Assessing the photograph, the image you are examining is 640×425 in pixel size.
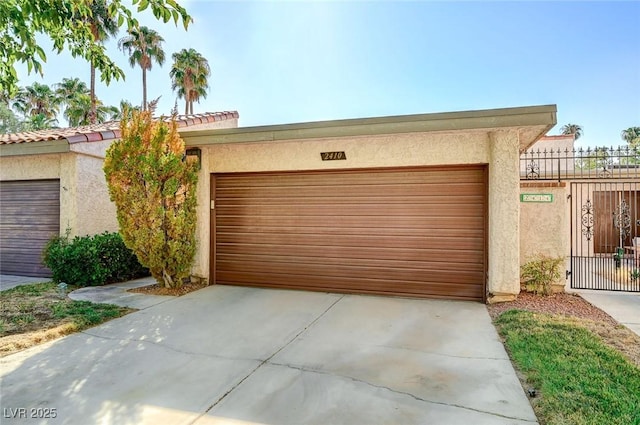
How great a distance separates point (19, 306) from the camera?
5.90 m

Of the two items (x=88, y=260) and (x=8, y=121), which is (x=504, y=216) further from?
(x=8, y=121)

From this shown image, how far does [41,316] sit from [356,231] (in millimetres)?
5398

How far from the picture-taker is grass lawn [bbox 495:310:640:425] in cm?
271

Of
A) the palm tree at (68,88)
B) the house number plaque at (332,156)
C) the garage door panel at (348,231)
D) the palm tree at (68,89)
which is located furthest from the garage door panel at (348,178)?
the palm tree at (68,88)

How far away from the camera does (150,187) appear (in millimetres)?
6582

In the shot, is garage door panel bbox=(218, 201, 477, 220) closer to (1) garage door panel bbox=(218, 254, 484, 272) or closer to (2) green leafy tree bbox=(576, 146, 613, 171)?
(1) garage door panel bbox=(218, 254, 484, 272)

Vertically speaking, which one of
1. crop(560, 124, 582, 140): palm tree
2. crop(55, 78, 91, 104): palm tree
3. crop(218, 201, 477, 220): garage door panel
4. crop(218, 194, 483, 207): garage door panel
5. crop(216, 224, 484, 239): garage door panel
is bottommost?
crop(216, 224, 484, 239): garage door panel

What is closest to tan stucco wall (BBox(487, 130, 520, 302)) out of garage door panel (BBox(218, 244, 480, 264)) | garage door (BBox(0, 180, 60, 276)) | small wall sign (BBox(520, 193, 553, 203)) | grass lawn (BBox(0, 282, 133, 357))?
garage door panel (BBox(218, 244, 480, 264))

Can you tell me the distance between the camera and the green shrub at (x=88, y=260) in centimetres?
750

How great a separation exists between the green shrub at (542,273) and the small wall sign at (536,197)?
110cm

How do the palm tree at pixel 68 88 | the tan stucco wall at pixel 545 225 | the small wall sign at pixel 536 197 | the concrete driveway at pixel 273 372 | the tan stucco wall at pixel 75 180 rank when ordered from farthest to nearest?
the palm tree at pixel 68 88 < the tan stucco wall at pixel 75 180 < the small wall sign at pixel 536 197 < the tan stucco wall at pixel 545 225 < the concrete driveway at pixel 273 372

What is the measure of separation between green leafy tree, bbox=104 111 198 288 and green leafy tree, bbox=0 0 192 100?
63.2 inches

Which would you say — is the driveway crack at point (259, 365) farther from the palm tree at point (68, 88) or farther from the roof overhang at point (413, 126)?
the palm tree at point (68, 88)

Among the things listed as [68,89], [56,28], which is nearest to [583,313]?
[56,28]
